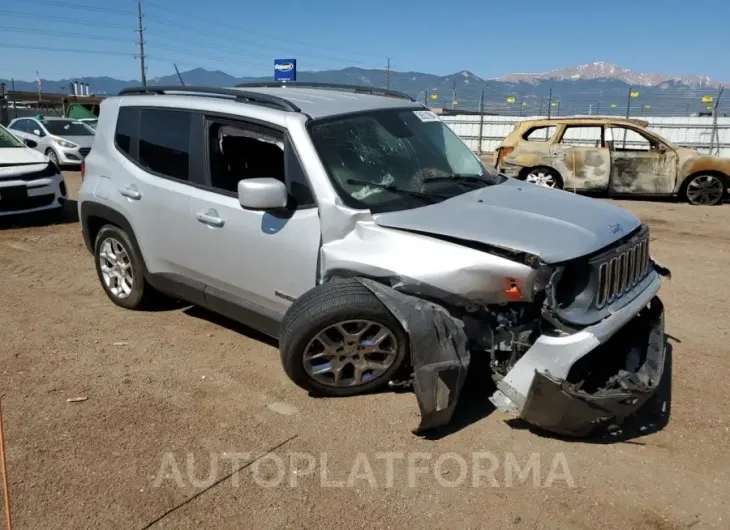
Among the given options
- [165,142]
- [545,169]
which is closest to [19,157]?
[165,142]

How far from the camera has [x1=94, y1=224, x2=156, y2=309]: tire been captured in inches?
212

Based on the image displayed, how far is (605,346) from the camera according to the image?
4145mm

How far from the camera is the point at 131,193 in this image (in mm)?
5141

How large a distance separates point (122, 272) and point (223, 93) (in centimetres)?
195

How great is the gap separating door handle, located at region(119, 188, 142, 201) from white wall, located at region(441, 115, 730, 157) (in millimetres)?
16316

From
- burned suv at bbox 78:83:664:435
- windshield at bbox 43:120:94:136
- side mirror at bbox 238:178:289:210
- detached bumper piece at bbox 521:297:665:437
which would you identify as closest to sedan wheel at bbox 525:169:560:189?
burned suv at bbox 78:83:664:435

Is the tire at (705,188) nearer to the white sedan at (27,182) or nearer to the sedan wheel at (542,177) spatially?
the sedan wheel at (542,177)

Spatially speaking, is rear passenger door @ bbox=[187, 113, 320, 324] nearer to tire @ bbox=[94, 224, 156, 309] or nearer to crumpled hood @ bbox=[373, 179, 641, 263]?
crumpled hood @ bbox=[373, 179, 641, 263]

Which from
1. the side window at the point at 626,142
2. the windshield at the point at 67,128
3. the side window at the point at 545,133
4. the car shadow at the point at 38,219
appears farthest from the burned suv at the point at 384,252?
the windshield at the point at 67,128

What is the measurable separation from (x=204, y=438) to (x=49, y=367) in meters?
1.62

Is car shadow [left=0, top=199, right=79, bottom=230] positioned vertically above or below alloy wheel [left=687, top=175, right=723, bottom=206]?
below

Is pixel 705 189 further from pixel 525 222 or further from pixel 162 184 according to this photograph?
pixel 162 184

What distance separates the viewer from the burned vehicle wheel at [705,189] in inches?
485

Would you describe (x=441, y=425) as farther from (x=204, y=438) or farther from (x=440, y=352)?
(x=204, y=438)
